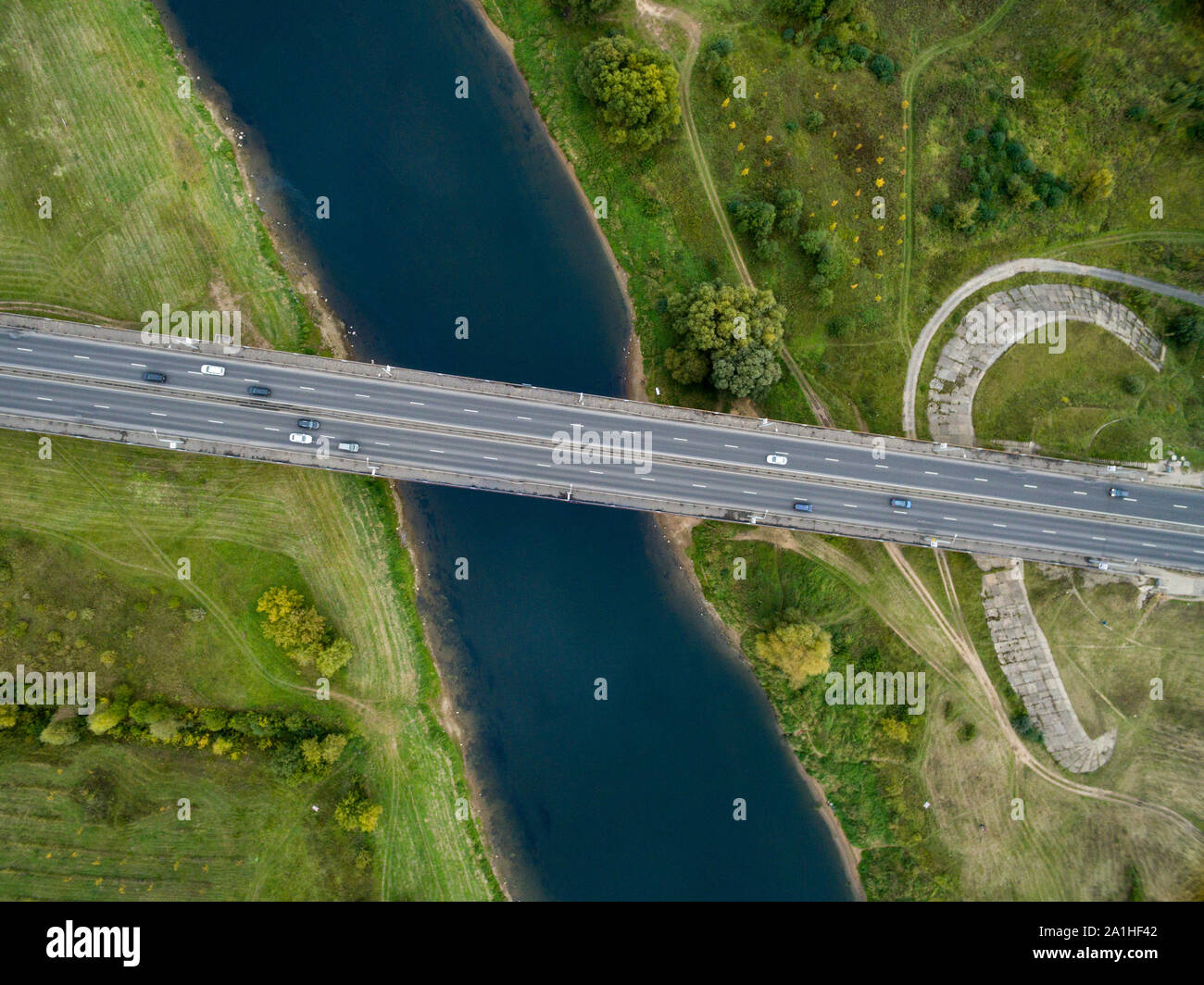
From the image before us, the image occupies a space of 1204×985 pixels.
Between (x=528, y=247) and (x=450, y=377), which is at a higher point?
(x=528, y=247)

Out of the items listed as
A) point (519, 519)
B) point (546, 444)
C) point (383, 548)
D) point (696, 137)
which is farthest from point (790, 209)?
point (383, 548)

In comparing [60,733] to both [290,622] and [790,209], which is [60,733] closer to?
[290,622]

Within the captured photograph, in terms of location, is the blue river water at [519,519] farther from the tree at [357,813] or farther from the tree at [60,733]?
the tree at [60,733]

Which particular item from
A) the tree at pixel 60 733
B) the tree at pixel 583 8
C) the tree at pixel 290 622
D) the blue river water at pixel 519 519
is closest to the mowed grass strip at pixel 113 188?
the blue river water at pixel 519 519

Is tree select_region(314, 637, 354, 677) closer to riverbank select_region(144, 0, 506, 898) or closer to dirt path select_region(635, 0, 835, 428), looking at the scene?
riverbank select_region(144, 0, 506, 898)

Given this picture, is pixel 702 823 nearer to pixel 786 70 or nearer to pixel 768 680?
pixel 768 680

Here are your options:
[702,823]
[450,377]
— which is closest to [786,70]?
[450,377]
